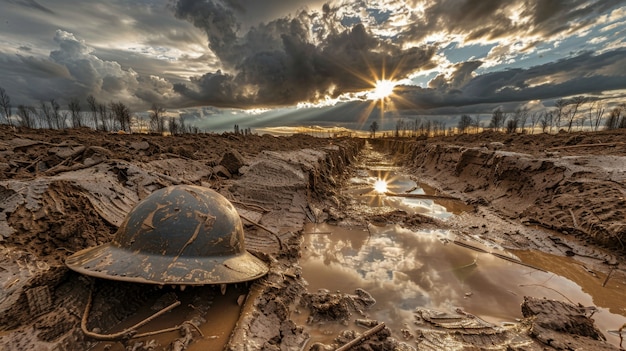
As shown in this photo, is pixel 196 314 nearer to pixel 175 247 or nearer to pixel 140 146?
pixel 175 247

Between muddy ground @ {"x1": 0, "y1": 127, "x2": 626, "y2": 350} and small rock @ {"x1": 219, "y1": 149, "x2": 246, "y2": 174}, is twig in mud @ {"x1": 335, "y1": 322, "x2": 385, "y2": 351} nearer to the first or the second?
muddy ground @ {"x1": 0, "y1": 127, "x2": 626, "y2": 350}

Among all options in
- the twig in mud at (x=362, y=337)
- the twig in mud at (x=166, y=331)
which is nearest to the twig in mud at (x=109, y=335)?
the twig in mud at (x=166, y=331)

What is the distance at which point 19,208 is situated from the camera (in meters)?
3.23

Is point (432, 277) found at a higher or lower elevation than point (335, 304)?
lower

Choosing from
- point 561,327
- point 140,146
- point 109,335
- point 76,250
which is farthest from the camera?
point 140,146

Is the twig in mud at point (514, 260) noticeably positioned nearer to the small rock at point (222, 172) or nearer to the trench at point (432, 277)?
the trench at point (432, 277)

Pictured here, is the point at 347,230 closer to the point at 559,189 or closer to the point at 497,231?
the point at 497,231

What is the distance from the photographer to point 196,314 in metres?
2.70

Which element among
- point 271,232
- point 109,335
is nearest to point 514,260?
point 271,232

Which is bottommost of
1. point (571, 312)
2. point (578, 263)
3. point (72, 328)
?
point (578, 263)

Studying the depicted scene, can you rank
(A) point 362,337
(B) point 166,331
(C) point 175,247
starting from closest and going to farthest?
(B) point 166,331
(C) point 175,247
(A) point 362,337

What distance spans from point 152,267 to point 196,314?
68cm

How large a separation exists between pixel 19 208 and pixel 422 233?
721cm

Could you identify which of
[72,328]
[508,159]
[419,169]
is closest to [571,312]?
[72,328]
